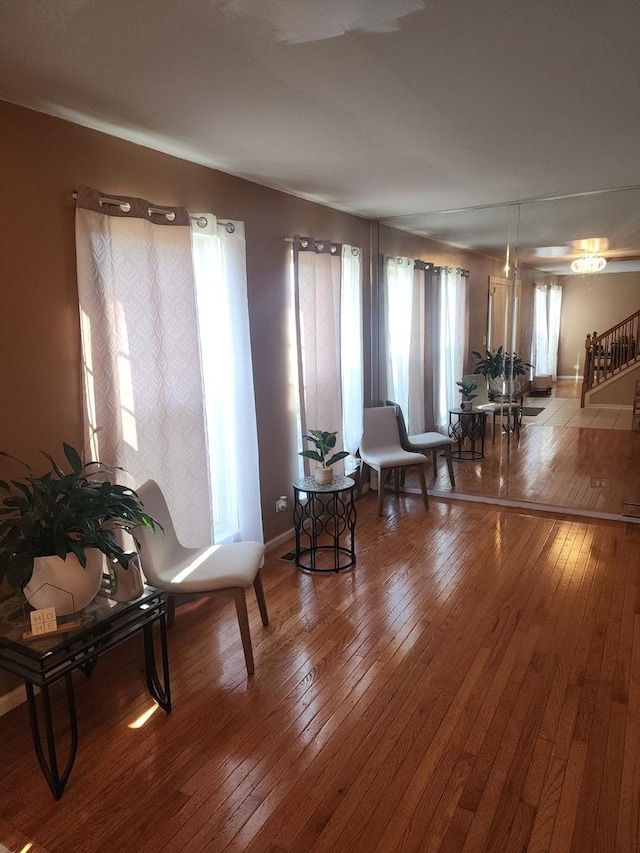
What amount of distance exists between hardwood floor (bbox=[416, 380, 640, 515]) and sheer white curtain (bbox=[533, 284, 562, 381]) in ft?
0.62

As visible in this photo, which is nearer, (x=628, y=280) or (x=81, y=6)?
(x=81, y=6)

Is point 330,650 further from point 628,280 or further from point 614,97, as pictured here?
point 628,280

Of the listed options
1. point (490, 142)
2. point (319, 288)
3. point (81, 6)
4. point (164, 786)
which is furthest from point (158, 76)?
point (164, 786)

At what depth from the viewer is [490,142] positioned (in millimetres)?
2830

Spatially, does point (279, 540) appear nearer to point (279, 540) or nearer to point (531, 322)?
point (279, 540)

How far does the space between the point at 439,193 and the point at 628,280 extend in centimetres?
154

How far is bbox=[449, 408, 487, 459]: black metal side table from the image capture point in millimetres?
4872

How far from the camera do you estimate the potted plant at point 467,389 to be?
484 centimetres

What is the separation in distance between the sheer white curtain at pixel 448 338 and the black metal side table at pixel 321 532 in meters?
1.46

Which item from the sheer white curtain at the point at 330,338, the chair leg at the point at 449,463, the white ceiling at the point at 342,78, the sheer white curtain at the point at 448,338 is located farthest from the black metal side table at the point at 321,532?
the white ceiling at the point at 342,78

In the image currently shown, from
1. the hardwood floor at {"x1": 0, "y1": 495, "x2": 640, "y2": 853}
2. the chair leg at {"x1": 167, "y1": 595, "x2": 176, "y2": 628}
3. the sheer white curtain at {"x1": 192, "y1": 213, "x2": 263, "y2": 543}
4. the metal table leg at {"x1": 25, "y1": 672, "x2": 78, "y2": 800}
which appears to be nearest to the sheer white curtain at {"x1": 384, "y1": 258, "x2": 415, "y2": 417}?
the sheer white curtain at {"x1": 192, "y1": 213, "x2": 263, "y2": 543}

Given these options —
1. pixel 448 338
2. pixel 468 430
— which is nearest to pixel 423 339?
pixel 448 338

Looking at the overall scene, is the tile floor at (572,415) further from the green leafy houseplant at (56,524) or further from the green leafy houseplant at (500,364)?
the green leafy houseplant at (56,524)

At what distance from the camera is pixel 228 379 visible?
11.5ft
